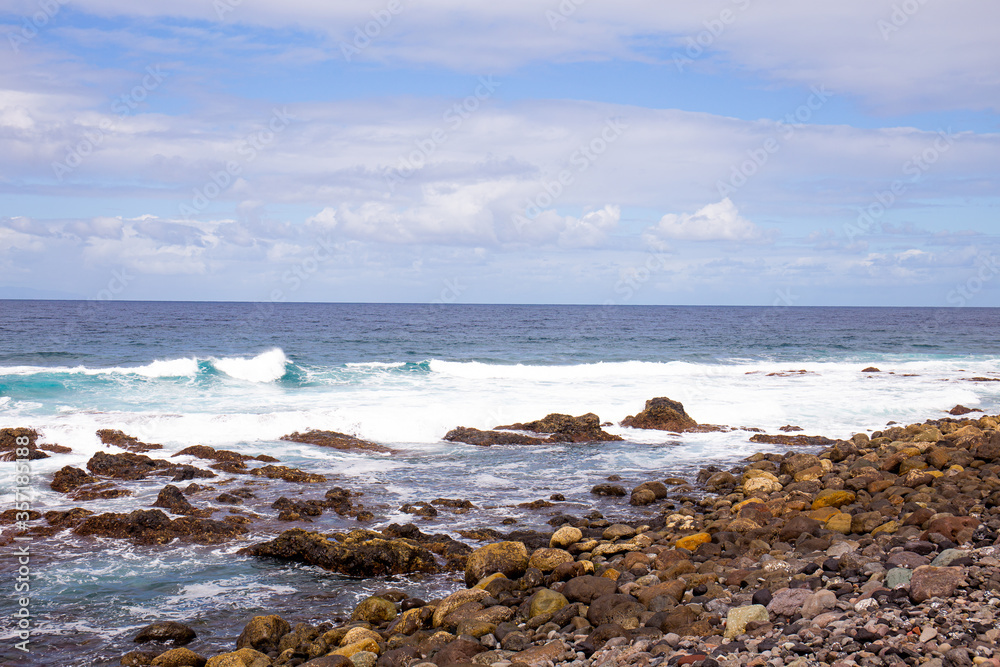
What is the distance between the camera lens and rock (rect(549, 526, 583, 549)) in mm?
9781

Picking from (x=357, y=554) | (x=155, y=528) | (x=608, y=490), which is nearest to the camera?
(x=357, y=554)

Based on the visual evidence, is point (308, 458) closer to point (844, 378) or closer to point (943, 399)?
point (943, 399)

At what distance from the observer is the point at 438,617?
7539 millimetres

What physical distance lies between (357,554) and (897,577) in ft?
21.0

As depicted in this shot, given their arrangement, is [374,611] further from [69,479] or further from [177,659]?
[69,479]

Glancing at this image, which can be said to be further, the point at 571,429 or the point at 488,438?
the point at 571,429

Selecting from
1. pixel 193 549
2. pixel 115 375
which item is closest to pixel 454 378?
pixel 115 375

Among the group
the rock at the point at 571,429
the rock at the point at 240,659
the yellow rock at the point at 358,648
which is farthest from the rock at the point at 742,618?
the rock at the point at 571,429

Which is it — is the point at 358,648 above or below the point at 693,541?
below

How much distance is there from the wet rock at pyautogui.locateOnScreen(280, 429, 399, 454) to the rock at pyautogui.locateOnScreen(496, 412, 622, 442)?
4238 millimetres

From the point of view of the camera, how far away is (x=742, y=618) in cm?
586

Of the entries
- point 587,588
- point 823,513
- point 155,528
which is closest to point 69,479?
point 155,528

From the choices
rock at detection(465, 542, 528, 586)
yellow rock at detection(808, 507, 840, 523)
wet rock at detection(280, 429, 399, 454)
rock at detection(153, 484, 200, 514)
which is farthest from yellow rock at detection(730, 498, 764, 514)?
wet rock at detection(280, 429, 399, 454)

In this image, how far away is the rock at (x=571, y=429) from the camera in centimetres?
1888
